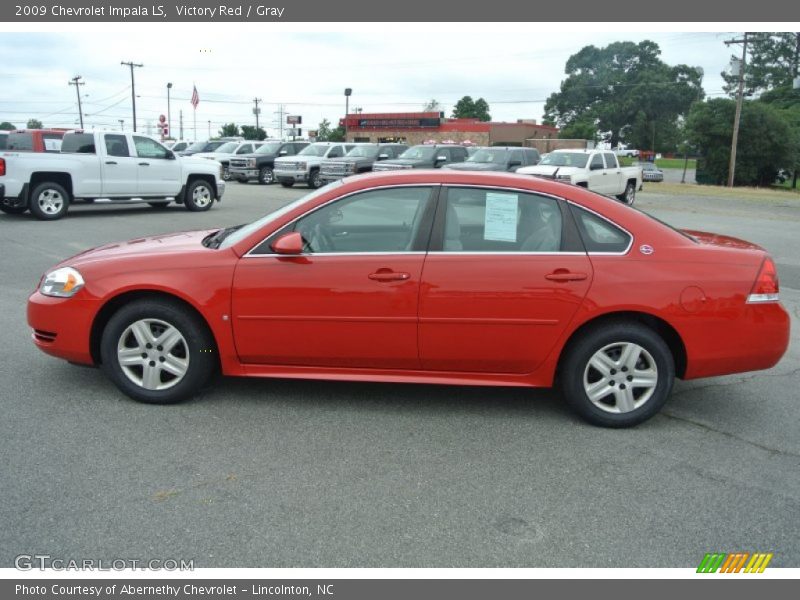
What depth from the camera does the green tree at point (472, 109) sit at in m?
121

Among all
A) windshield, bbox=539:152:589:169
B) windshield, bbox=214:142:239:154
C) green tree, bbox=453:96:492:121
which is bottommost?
windshield, bbox=539:152:589:169

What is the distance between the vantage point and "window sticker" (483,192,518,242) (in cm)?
Result: 469

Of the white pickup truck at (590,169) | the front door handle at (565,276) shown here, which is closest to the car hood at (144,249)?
the front door handle at (565,276)

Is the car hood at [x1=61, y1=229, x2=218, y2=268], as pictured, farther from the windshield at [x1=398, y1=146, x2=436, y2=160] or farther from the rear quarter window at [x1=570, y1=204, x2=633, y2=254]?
the windshield at [x1=398, y1=146, x2=436, y2=160]

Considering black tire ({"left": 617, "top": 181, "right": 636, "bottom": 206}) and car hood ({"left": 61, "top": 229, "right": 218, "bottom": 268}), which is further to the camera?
black tire ({"left": 617, "top": 181, "right": 636, "bottom": 206})

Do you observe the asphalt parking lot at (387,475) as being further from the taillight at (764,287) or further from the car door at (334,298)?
the taillight at (764,287)

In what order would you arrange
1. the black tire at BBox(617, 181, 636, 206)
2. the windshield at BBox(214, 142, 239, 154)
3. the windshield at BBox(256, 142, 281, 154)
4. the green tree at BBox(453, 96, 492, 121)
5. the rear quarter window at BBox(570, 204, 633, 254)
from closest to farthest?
1. the rear quarter window at BBox(570, 204, 633, 254)
2. the black tire at BBox(617, 181, 636, 206)
3. the windshield at BBox(256, 142, 281, 154)
4. the windshield at BBox(214, 142, 239, 154)
5. the green tree at BBox(453, 96, 492, 121)

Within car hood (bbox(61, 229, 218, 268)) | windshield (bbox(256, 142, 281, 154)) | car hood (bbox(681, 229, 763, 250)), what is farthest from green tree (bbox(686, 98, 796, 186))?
car hood (bbox(61, 229, 218, 268))

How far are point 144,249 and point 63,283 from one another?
22.4 inches

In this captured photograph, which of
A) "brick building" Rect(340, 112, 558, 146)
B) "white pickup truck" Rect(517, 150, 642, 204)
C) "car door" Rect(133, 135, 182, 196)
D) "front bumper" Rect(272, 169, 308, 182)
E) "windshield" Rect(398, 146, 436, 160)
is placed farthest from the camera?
"brick building" Rect(340, 112, 558, 146)

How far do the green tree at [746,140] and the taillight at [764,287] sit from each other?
52.3 meters

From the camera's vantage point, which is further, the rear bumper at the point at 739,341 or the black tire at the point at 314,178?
the black tire at the point at 314,178

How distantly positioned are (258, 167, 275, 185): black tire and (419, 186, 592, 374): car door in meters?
26.9

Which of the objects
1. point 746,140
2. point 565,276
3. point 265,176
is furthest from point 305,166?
point 746,140
